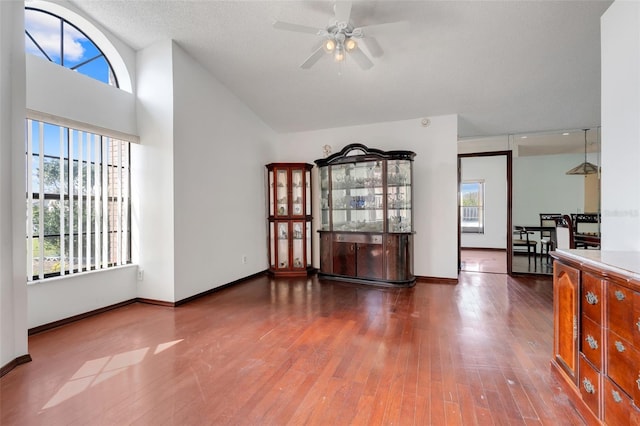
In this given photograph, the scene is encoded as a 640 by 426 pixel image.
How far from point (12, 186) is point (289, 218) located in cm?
384

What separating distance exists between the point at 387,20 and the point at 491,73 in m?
1.70

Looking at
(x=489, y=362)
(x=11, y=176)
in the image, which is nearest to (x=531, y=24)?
(x=489, y=362)

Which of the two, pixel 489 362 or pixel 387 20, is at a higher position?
pixel 387 20

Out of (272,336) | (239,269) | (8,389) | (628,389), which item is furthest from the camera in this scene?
(239,269)

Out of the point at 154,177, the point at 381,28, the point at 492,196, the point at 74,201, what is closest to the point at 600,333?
the point at 381,28

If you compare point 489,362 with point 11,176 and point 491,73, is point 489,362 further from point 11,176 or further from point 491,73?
point 11,176

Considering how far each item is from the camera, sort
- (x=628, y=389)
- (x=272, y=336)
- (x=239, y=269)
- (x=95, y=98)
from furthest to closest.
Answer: (x=239, y=269) → (x=95, y=98) → (x=272, y=336) → (x=628, y=389)

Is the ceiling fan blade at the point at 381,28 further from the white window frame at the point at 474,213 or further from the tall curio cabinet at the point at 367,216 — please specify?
the white window frame at the point at 474,213

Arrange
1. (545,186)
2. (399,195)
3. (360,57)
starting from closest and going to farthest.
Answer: (360,57)
(399,195)
(545,186)

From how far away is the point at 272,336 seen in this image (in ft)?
9.46

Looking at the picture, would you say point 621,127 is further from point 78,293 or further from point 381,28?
point 78,293

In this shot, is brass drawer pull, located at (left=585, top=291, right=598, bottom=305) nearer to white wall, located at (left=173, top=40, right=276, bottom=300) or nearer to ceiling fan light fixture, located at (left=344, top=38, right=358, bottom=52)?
ceiling fan light fixture, located at (left=344, top=38, right=358, bottom=52)

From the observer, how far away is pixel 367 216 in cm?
526

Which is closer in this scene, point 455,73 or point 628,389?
point 628,389
